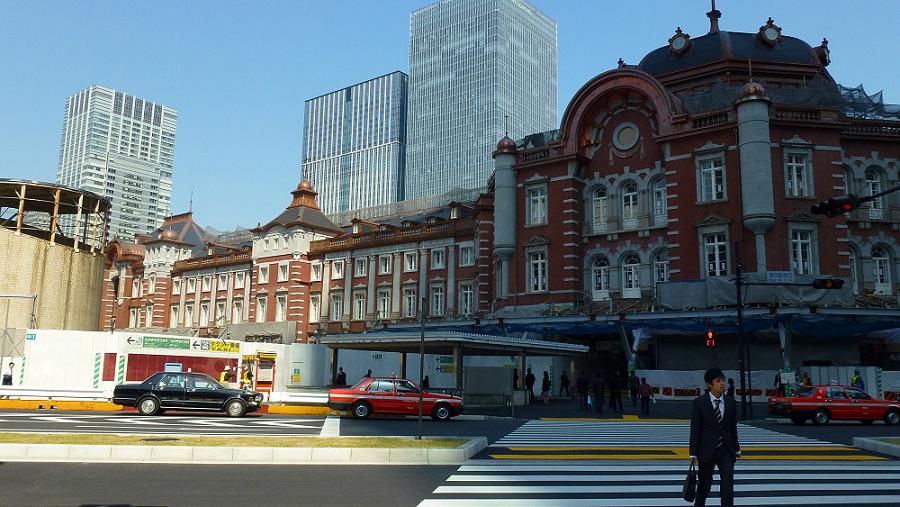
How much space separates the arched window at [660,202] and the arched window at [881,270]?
35.5 ft

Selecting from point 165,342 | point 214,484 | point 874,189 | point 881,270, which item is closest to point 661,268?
point 881,270

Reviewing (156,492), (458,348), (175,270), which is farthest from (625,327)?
(175,270)

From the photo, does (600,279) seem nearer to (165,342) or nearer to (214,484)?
(165,342)

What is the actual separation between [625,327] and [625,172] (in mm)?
9813

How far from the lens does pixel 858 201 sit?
1571cm

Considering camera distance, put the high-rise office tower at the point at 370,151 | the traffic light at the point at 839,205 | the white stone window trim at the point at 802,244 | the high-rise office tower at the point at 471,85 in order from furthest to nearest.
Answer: the high-rise office tower at the point at 370,151 → the high-rise office tower at the point at 471,85 → the white stone window trim at the point at 802,244 → the traffic light at the point at 839,205

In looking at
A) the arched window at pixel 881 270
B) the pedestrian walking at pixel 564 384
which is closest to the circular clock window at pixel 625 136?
the pedestrian walking at pixel 564 384

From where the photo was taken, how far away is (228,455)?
523 inches

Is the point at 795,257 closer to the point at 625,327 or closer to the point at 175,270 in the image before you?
the point at 625,327

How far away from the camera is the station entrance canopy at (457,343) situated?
2797 cm

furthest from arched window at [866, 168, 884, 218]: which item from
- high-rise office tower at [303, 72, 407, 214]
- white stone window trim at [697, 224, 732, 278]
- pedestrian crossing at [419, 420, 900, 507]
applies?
high-rise office tower at [303, 72, 407, 214]

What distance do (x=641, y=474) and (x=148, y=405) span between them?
17.7 meters

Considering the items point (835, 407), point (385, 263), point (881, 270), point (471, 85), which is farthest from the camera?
point (471, 85)

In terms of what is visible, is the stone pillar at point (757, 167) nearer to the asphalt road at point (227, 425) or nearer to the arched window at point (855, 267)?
the arched window at point (855, 267)
